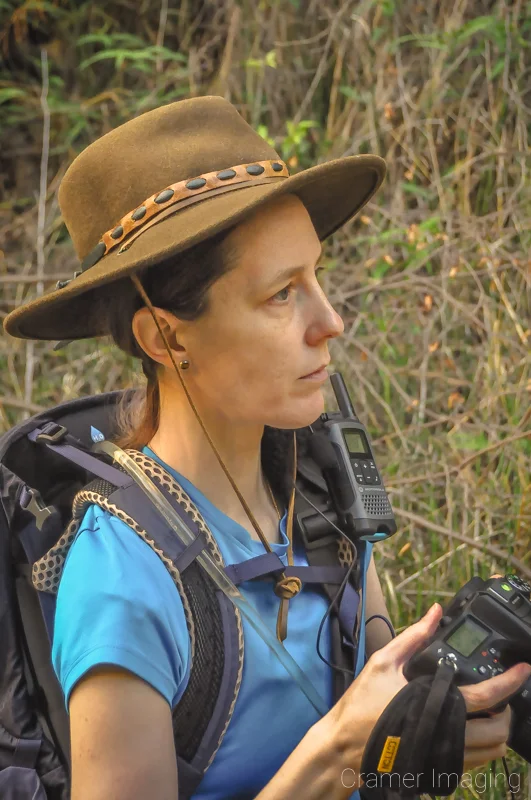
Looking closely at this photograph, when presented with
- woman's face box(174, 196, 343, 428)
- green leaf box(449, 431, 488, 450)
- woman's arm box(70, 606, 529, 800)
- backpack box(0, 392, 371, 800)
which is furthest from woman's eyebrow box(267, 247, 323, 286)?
green leaf box(449, 431, 488, 450)

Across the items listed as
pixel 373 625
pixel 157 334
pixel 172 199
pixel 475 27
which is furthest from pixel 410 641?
pixel 475 27

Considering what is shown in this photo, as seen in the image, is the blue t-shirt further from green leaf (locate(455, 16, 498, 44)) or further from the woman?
green leaf (locate(455, 16, 498, 44))

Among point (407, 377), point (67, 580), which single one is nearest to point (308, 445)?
point (67, 580)

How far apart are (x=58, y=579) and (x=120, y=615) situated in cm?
26

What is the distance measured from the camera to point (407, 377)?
3836mm

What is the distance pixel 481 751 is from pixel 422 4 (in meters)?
3.92

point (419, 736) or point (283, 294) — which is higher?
point (283, 294)

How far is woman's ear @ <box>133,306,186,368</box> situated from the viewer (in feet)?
5.26

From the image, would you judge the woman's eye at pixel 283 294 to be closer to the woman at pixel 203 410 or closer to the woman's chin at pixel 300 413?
the woman at pixel 203 410

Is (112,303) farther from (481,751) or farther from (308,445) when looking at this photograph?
(481,751)

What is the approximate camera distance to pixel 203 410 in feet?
5.53

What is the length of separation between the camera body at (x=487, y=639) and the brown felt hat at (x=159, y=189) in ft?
2.42

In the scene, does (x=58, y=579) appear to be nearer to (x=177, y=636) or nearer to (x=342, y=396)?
(x=177, y=636)

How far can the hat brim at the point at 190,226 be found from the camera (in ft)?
4.79
